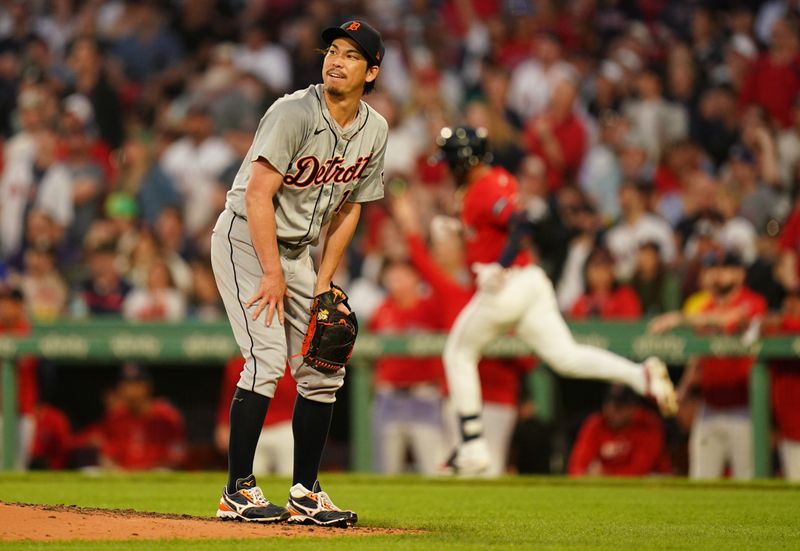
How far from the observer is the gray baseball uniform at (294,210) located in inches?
204

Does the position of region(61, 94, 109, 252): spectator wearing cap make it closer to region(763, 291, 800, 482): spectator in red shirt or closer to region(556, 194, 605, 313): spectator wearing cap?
region(556, 194, 605, 313): spectator wearing cap

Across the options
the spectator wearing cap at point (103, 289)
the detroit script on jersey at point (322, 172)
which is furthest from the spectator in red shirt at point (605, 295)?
the detroit script on jersey at point (322, 172)

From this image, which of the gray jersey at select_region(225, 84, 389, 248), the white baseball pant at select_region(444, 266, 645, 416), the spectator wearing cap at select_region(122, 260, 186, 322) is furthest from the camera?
the spectator wearing cap at select_region(122, 260, 186, 322)

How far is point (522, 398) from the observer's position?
10102mm

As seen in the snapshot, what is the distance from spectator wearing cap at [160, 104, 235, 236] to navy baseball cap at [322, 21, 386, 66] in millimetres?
7587

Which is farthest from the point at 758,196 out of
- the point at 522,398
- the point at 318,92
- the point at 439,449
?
the point at 318,92

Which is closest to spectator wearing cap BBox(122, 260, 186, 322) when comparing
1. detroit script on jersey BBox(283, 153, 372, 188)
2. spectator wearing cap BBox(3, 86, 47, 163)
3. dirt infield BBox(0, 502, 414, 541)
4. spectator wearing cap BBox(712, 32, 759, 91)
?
spectator wearing cap BBox(3, 86, 47, 163)

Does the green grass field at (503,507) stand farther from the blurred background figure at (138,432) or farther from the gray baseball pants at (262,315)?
the blurred background figure at (138,432)

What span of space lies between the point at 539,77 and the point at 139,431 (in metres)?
5.28

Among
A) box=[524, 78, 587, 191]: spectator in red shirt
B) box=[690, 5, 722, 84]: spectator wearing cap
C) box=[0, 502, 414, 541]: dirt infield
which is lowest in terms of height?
box=[0, 502, 414, 541]: dirt infield

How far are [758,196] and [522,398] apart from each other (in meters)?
2.66

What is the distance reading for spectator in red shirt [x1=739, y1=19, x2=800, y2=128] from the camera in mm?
12156

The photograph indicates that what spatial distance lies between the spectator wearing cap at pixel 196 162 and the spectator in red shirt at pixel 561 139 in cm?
293

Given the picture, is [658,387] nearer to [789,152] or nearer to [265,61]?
[789,152]
